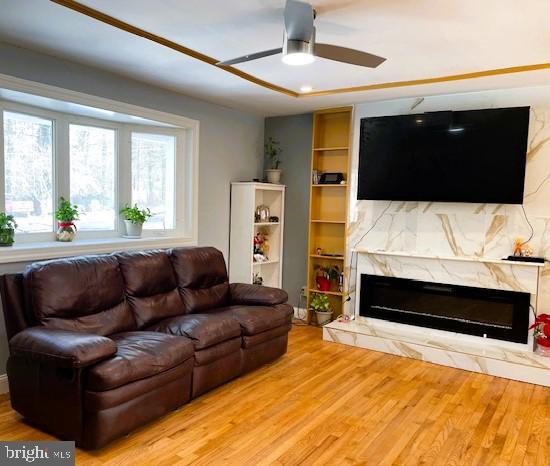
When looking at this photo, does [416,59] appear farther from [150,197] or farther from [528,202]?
[150,197]

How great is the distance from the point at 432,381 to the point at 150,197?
3112 millimetres

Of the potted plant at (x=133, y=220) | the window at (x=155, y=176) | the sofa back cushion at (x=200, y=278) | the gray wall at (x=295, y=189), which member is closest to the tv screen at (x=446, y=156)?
the gray wall at (x=295, y=189)

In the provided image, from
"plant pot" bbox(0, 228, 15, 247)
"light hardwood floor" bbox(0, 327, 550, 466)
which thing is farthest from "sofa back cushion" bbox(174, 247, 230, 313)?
"plant pot" bbox(0, 228, 15, 247)

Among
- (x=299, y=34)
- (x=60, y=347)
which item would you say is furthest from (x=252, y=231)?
(x=299, y=34)

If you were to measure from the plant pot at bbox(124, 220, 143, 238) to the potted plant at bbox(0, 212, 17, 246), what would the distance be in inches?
42.6

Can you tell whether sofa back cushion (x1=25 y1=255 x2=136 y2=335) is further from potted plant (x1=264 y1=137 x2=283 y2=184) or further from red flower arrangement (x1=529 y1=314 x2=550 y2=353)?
red flower arrangement (x1=529 y1=314 x2=550 y2=353)

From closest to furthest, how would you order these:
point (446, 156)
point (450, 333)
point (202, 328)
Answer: point (202, 328) → point (446, 156) → point (450, 333)

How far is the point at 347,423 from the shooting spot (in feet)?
9.41

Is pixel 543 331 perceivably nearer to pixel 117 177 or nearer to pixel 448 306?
pixel 448 306

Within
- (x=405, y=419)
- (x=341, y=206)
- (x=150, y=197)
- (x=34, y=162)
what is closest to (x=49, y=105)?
(x=34, y=162)

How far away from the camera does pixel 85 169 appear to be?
391 cm

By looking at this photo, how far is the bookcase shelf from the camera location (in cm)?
502

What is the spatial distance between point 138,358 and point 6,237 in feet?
4.85

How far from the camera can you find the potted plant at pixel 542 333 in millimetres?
3734
